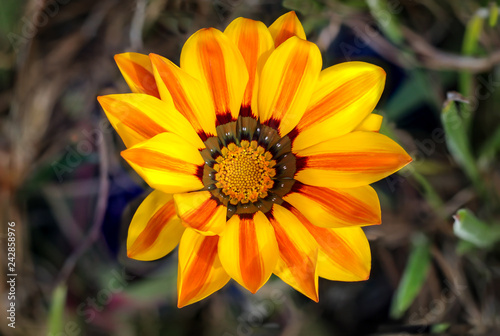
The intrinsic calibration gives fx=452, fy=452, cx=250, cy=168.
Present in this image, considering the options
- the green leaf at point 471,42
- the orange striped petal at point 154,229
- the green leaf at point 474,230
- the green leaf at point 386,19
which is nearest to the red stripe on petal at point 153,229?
the orange striped petal at point 154,229

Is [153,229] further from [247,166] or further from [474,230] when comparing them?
[474,230]

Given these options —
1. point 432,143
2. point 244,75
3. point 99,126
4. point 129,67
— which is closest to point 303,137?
point 244,75

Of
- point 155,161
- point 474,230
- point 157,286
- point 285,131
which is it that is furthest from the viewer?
point 157,286

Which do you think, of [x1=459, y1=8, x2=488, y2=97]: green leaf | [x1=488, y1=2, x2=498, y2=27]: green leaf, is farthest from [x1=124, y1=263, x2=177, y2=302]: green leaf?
[x1=488, y1=2, x2=498, y2=27]: green leaf

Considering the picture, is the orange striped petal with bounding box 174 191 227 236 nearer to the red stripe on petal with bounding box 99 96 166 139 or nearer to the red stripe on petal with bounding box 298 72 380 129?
the red stripe on petal with bounding box 99 96 166 139

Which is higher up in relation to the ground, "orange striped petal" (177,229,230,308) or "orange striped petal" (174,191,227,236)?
"orange striped petal" (174,191,227,236)

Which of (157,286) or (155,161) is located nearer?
(155,161)

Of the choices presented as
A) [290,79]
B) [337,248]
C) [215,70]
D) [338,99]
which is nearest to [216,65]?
[215,70]
